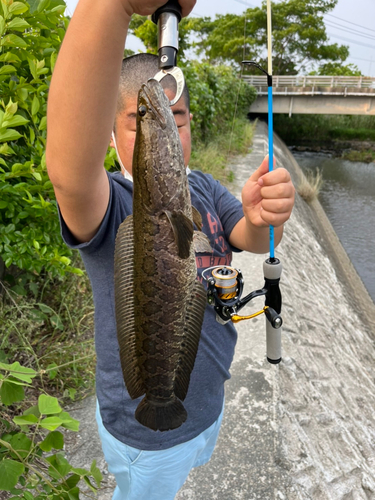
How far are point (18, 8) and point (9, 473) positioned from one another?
1.94 metres

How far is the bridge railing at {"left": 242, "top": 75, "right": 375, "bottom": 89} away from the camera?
79.0 feet

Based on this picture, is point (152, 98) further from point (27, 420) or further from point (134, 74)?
point (27, 420)

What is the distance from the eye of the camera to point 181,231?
1.03m

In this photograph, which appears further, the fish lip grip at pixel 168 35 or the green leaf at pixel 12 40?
the green leaf at pixel 12 40

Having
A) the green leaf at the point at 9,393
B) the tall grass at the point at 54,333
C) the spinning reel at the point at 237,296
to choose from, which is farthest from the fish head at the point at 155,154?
the tall grass at the point at 54,333

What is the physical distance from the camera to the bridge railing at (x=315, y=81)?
24094 millimetres

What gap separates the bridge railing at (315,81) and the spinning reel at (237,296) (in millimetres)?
24477

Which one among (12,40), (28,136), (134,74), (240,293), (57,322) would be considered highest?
(12,40)

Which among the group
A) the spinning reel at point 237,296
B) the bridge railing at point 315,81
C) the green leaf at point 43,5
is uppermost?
the bridge railing at point 315,81

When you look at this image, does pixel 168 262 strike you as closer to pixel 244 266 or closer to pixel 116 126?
pixel 116 126

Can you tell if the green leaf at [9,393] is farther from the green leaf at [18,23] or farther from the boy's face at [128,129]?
the green leaf at [18,23]

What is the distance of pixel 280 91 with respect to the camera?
23.3 meters

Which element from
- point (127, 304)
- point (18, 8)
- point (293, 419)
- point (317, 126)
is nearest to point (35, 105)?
point (18, 8)

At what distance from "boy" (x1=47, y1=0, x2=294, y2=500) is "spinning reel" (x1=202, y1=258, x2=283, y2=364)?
0.14m
